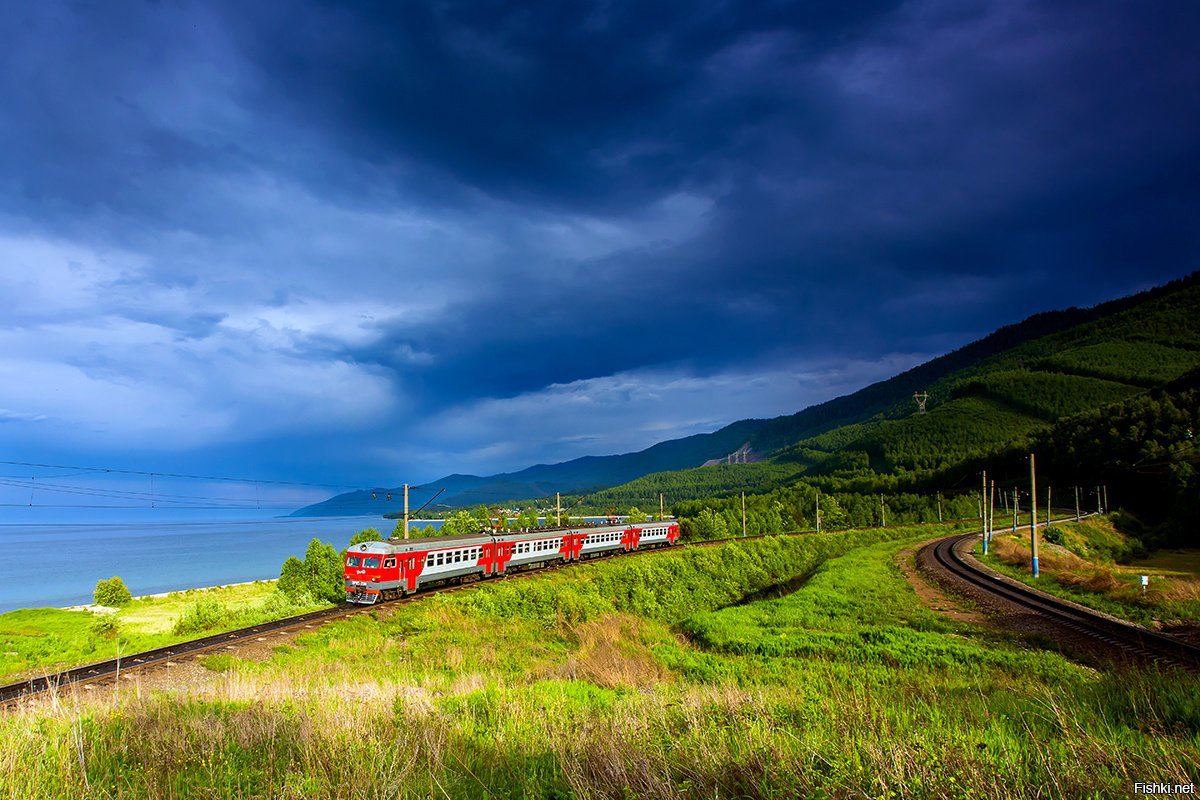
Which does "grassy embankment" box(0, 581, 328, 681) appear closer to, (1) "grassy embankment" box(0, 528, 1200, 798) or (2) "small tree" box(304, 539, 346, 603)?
(2) "small tree" box(304, 539, 346, 603)

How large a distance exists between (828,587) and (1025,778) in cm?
3152

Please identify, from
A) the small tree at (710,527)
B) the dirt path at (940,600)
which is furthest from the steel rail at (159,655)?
the small tree at (710,527)

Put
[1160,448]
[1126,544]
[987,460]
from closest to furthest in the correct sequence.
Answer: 1. [1126,544]
2. [1160,448]
3. [987,460]

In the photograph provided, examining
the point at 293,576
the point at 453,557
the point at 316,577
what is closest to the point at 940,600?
the point at 453,557

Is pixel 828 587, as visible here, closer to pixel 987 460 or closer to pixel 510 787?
pixel 510 787

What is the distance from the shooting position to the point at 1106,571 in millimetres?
32781

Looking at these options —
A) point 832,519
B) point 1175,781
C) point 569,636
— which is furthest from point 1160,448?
point 1175,781

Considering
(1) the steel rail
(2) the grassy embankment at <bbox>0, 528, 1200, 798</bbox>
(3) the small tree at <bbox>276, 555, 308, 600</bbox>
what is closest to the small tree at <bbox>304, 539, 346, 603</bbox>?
(3) the small tree at <bbox>276, 555, 308, 600</bbox>

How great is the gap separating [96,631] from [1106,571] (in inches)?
1968

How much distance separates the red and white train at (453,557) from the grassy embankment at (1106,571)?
28.9m

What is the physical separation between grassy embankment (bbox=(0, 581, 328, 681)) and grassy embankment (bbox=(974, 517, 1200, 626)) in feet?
116

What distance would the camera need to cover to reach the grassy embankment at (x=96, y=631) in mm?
18781

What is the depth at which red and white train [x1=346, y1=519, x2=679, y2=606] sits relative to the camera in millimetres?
26734

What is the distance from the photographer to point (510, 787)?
5.75m
